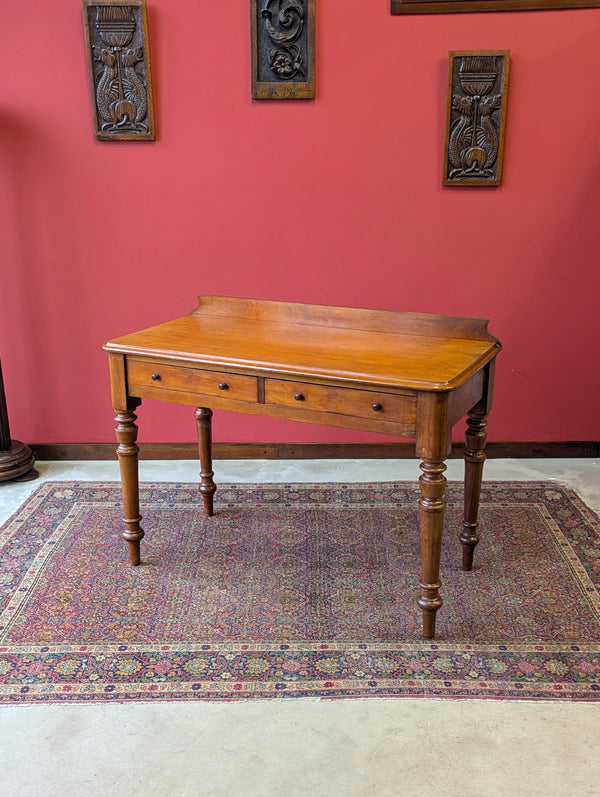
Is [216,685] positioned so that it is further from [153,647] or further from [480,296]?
[480,296]

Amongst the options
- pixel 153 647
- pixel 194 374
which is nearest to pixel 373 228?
pixel 194 374

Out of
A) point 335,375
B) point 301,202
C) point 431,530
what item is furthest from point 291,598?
point 301,202

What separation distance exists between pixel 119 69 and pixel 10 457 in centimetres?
190

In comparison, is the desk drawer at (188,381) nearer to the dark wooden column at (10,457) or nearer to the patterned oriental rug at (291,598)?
the patterned oriental rug at (291,598)

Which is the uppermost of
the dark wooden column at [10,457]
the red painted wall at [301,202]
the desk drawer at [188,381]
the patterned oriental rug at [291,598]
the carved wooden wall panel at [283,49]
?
the carved wooden wall panel at [283,49]

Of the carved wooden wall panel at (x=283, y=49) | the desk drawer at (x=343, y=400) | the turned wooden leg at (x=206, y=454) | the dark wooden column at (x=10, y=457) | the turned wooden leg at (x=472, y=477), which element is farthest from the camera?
the dark wooden column at (x=10, y=457)

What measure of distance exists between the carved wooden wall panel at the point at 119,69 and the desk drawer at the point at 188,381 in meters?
1.49

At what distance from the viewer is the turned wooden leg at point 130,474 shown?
8.59ft

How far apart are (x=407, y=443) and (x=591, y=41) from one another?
2.07m

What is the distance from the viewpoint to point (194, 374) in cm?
243

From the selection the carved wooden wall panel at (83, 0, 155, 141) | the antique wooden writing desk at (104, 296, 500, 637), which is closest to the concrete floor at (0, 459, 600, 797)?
the antique wooden writing desk at (104, 296, 500, 637)

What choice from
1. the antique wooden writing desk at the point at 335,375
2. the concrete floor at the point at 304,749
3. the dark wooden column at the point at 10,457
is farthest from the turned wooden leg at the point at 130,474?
the dark wooden column at the point at 10,457

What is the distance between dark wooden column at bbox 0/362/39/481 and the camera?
350cm

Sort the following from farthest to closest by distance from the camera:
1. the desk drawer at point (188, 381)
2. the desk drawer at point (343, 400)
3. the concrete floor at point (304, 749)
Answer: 1. the desk drawer at point (188, 381)
2. the desk drawer at point (343, 400)
3. the concrete floor at point (304, 749)
